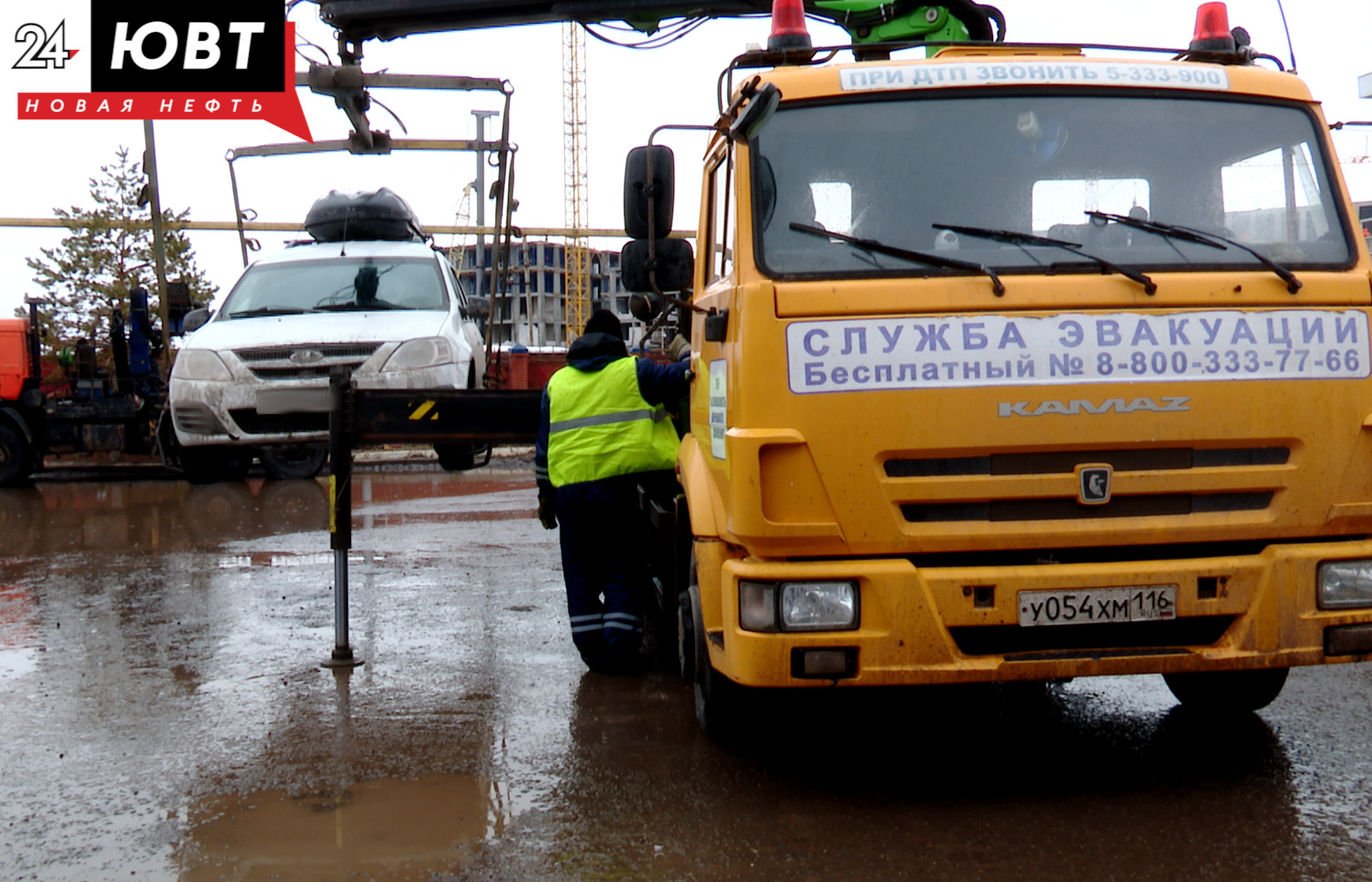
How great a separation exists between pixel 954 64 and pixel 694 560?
6.23ft

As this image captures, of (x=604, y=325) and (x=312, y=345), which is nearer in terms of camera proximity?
(x=604, y=325)

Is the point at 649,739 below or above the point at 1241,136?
below

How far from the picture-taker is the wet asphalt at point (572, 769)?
3525mm

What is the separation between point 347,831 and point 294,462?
12291 millimetres

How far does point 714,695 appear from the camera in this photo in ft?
14.8

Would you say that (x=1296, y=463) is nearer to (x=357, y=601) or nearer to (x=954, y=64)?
(x=954, y=64)

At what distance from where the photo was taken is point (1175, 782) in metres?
4.11

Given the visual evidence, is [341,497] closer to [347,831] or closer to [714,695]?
[714,695]

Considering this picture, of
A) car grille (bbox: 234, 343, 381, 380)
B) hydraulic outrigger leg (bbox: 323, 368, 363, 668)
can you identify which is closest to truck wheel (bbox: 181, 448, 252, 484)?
car grille (bbox: 234, 343, 381, 380)

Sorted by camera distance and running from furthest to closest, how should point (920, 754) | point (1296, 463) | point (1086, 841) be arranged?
point (920, 754) → point (1296, 463) → point (1086, 841)

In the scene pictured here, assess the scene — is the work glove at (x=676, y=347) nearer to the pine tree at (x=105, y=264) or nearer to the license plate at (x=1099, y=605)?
the license plate at (x=1099, y=605)

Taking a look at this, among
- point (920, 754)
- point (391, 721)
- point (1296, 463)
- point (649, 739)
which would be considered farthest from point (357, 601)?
point (1296, 463)

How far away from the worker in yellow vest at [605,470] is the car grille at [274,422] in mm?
3551

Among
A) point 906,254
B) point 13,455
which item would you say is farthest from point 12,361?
point 906,254
